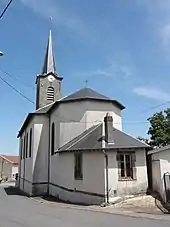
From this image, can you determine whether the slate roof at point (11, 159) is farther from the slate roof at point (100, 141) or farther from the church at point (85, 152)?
the slate roof at point (100, 141)

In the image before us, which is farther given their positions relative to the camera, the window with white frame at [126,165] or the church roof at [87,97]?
the church roof at [87,97]

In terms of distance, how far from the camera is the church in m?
16.8

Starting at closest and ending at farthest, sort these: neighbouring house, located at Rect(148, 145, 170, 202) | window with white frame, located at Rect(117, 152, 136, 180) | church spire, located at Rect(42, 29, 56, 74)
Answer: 1. neighbouring house, located at Rect(148, 145, 170, 202)
2. window with white frame, located at Rect(117, 152, 136, 180)
3. church spire, located at Rect(42, 29, 56, 74)

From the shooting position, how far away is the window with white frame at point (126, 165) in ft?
55.6

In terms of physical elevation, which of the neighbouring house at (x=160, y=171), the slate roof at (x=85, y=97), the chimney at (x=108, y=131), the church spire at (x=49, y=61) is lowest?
the neighbouring house at (x=160, y=171)

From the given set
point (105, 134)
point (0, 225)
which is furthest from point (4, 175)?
point (0, 225)

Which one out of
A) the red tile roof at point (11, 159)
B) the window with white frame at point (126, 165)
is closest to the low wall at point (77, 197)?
the window with white frame at point (126, 165)

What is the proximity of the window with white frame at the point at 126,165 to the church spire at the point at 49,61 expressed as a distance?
20.5 metres

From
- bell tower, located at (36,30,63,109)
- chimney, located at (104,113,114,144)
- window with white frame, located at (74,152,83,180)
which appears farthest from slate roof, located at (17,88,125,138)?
bell tower, located at (36,30,63,109)

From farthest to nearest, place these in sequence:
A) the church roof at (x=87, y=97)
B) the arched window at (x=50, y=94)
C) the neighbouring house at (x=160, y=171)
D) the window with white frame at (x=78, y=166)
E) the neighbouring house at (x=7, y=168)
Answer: the neighbouring house at (x=7, y=168), the arched window at (x=50, y=94), the church roof at (x=87, y=97), the window with white frame at (x=78, y=166), the neighbouring house at (x=160, y=171)

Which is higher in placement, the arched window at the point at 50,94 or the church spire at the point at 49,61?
the church spire at the point at 49,61

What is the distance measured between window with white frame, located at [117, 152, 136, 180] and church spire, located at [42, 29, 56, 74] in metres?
20.5

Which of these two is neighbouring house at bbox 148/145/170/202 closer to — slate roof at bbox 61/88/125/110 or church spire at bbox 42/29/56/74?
slate roof at bbox 61/88/125/110

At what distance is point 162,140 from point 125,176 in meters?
21.0
